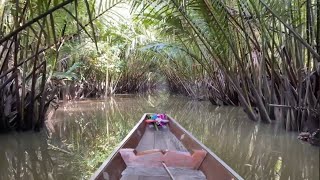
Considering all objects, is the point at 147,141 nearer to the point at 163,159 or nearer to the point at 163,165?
the point at 163,159

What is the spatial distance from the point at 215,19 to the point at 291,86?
1.84m

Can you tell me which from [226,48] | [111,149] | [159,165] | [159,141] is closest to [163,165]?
[159,165]

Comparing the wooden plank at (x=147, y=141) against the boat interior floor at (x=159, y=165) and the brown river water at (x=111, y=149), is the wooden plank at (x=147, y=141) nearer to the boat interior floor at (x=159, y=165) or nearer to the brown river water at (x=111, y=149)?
the brown river water at (x=111, y=149)

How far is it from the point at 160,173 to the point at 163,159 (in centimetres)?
30

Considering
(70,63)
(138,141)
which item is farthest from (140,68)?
(138,141)

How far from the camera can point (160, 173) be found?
3547mm

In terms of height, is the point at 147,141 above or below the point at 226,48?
below

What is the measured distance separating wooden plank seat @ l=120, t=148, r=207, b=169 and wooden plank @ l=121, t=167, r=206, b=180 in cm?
9

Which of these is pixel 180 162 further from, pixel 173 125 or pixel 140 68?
pixel 140 68

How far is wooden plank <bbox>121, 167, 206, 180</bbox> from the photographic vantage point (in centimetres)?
344

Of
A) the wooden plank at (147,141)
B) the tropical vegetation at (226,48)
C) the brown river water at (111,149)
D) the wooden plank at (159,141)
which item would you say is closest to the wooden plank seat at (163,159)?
the brown river water at (111,149)

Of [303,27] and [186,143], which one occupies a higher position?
[303,27]

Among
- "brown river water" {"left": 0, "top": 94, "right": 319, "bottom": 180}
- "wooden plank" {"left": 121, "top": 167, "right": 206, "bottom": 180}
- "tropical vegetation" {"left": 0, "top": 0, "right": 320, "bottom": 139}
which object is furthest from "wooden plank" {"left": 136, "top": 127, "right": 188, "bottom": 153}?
"tropical vegetation" {"left": 0, "top": 0, "right": 320, "bottom": 139}

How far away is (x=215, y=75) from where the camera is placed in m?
12.6
